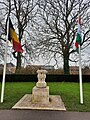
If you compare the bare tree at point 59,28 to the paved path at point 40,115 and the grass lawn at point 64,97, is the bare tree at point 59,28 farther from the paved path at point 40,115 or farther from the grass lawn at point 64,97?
the paved path at point 40,115

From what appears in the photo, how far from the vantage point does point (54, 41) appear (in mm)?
23406

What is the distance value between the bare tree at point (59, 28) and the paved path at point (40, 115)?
16007 mm

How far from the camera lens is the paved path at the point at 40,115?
21.0 ft

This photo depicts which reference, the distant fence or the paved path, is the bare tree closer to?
the distant fence

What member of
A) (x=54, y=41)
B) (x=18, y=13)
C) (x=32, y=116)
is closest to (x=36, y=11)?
(x=18, y=13)

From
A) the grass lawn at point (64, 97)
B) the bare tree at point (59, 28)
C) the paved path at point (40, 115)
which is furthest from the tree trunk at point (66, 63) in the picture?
the paved path at point (40, 115)

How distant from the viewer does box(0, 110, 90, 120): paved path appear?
21.0ft

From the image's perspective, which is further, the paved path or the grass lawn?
the grass lawn

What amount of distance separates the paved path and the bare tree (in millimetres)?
16007

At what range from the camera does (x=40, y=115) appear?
6.75 m

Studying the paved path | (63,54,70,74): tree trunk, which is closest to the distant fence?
(63,54,70,74): tree trunk

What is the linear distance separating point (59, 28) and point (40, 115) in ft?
59.6

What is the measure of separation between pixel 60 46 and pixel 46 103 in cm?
1516

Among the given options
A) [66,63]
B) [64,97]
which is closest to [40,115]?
[64,97]
